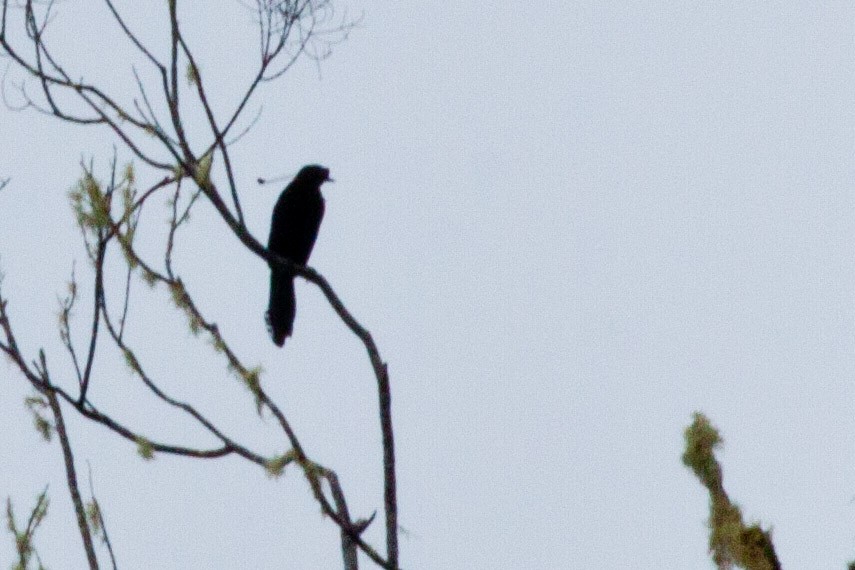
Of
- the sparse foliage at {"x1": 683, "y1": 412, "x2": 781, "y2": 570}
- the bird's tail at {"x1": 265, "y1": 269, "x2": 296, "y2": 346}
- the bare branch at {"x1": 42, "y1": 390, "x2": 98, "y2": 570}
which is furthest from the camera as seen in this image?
the bird's tail at {"x1": 265, "y1": 269, "x2": 296, "y2": 346}

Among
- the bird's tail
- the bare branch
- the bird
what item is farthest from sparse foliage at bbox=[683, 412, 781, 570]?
the bird

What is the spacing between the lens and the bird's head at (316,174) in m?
7.64

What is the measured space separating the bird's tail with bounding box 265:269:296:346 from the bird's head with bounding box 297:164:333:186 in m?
0.80

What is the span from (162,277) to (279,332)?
2.88 m

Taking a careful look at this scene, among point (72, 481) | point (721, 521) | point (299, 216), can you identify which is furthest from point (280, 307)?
point (721, 521)

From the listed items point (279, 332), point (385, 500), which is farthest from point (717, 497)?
point (279, 332)

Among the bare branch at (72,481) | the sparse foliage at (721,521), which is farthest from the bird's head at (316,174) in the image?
the sparse foliage at (721,521)

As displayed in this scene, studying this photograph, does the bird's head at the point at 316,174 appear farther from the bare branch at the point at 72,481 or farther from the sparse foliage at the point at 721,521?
the sparse foliage at the point at 721,521

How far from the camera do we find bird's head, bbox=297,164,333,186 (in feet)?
25.1

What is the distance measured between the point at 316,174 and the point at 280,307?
1.01 m

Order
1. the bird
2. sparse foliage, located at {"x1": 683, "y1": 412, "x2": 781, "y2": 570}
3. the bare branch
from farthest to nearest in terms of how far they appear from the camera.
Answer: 1. the bird
2. the bare branch
3. sparse foliage, located at {"x1": 683, "y1": 412, "x2": 781, "y2": 570}

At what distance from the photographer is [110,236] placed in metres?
3.67

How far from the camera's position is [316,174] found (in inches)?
301

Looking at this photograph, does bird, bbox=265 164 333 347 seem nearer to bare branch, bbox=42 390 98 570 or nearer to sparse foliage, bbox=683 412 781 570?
bare branch, bbox=42 390 98 570
